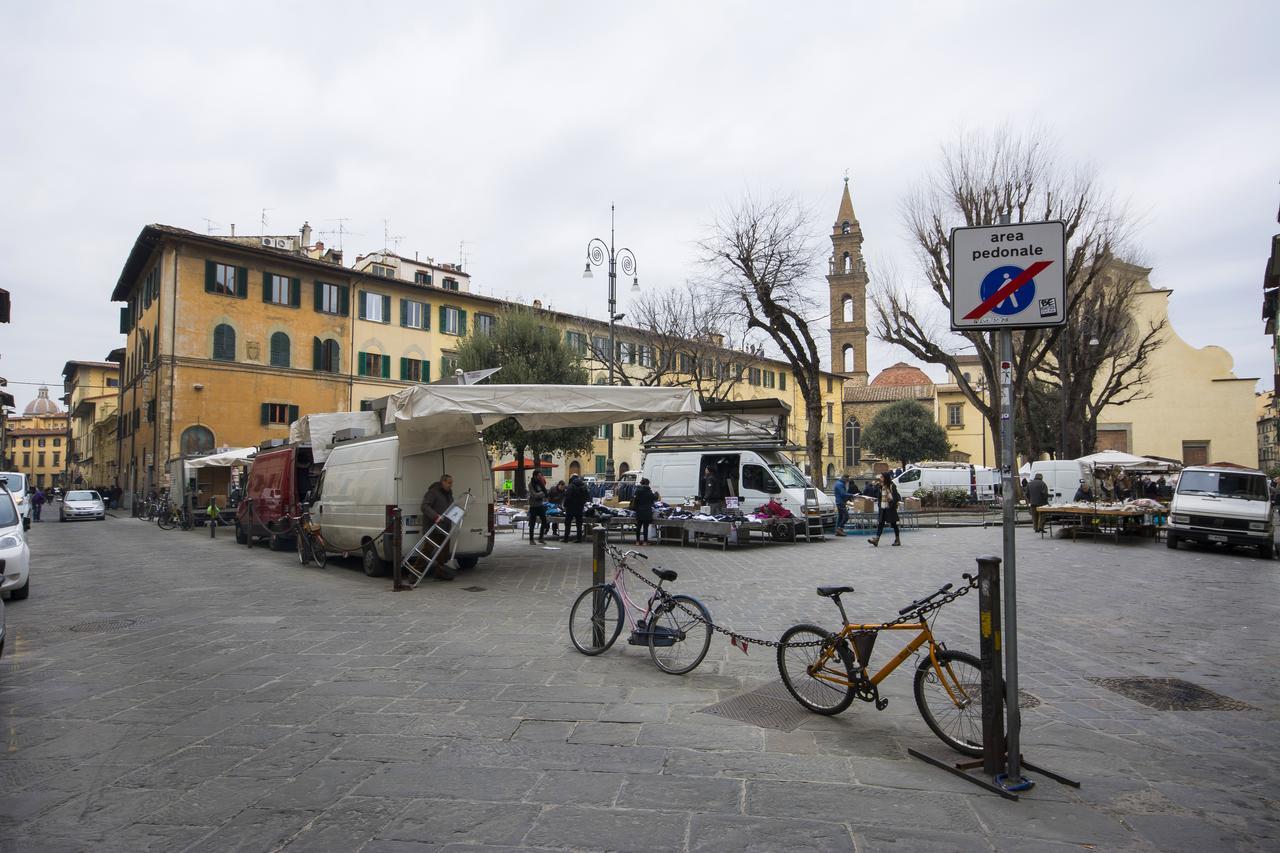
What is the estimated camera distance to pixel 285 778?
4.02 meters

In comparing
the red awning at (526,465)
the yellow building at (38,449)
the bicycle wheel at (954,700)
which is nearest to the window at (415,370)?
the red awning at (526,465)

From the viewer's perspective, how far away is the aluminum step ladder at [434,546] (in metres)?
11.2

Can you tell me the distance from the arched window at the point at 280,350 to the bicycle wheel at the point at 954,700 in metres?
37.9

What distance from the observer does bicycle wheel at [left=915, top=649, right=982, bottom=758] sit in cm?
431

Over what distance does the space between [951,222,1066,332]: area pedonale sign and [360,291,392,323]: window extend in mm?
40097

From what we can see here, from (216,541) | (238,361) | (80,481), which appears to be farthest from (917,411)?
(80,481)

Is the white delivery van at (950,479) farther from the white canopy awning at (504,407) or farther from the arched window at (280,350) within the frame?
the arched window at (280,350)

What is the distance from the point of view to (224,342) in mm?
35750

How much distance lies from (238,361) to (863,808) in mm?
37913

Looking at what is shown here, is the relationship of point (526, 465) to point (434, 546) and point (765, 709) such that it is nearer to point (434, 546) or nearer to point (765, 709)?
point (434, 546)

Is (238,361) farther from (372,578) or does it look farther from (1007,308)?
(1007,308)

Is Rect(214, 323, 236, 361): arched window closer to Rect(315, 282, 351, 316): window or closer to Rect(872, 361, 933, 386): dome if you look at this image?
Rect(315, 282, 351, 316): window

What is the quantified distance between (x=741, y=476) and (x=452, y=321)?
98.0 feet

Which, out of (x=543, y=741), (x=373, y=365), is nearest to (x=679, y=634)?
(x=543, y=741)
